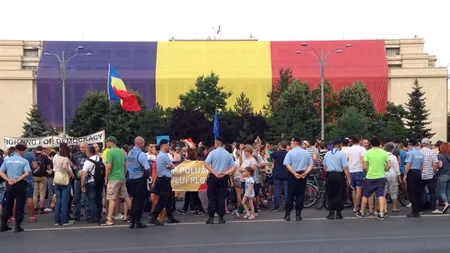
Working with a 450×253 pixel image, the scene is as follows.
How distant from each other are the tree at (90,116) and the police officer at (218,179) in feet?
158

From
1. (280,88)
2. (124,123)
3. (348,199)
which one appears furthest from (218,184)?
(280,88)

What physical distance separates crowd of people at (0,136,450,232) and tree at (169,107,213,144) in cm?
4004

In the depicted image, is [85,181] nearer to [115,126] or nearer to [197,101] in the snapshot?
[115,126]

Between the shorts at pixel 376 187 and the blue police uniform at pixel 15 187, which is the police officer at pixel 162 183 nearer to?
the blue police uniform at pixel 15 187

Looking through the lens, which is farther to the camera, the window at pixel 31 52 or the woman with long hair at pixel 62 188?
the window at pixel 31 52

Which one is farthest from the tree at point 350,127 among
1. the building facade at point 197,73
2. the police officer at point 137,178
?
the police officer at point 137,178

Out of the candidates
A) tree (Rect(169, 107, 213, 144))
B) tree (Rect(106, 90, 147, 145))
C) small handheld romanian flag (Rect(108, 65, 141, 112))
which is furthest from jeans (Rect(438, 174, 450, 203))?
tree (Rect(106, 90, 147, 145))

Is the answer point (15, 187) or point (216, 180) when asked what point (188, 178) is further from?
point (15, 187)

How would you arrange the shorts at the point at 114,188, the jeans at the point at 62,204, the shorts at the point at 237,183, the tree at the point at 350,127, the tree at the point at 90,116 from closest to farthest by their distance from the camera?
the shorts at the point at 114,188 → the jeans at the point at 62,204 → the shorts at the point at 237,183 → the tree at the point at 350,127 → the tree at the point at 90,116

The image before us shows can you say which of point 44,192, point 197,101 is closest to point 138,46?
point 197,101

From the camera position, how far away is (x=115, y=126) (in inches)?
2383

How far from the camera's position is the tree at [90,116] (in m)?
61.6

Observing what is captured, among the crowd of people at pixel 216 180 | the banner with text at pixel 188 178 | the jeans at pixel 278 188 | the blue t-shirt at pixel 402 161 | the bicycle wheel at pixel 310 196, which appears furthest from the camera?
the blue t-shirt at pixel 402 161

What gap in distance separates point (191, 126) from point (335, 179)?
4319cm
